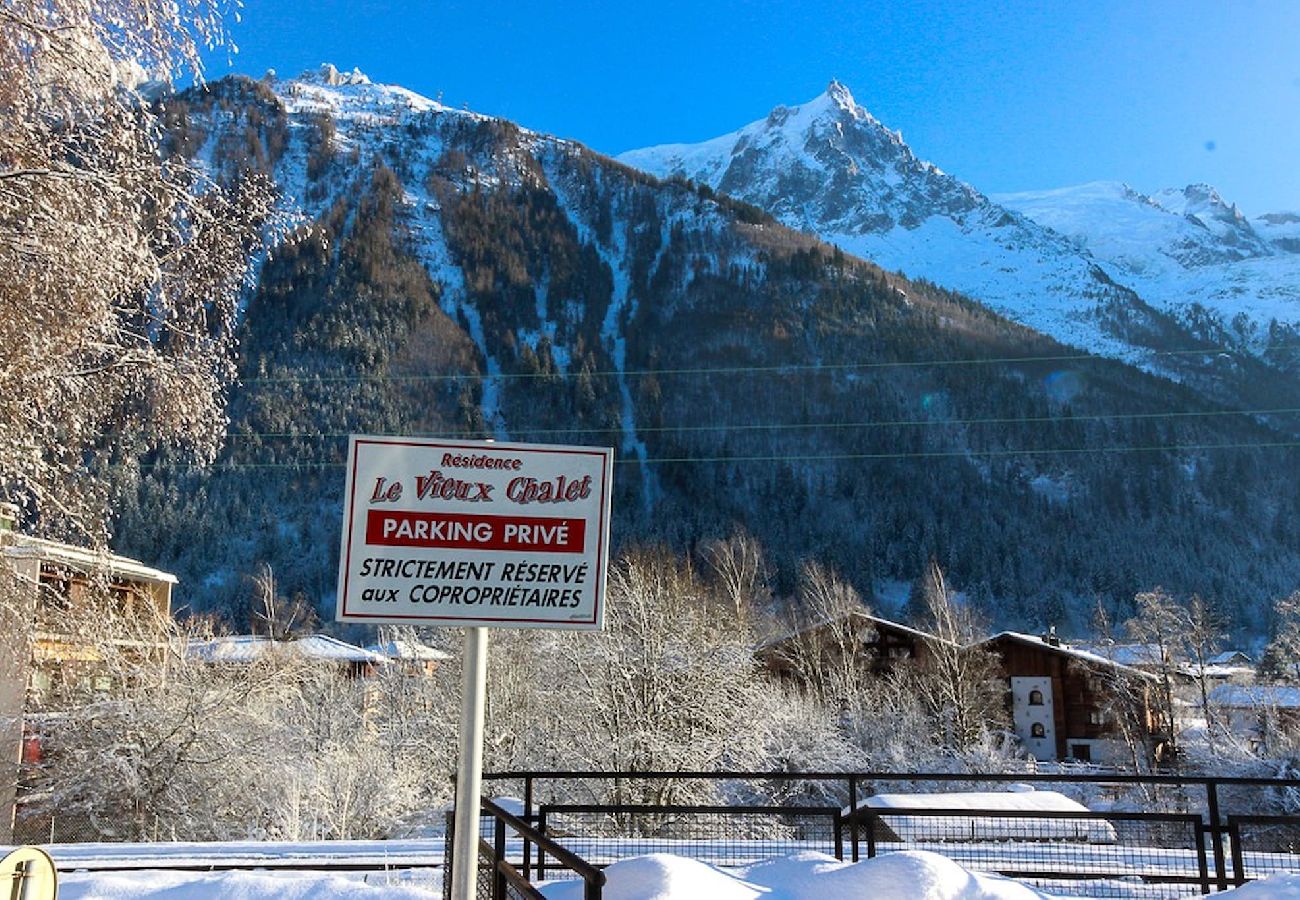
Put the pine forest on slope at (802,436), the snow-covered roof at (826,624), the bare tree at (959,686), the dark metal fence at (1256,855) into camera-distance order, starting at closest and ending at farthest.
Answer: the dark metal fence at (1256,855) → the bare tree at (959,686) → the snow-covered roof at (826,624) → the pine forest on slope at (802,436)

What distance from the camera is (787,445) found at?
501 feet

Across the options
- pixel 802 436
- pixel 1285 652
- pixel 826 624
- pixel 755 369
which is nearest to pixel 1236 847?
pixel 826 624

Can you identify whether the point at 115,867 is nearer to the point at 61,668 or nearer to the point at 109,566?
the point at 109,566

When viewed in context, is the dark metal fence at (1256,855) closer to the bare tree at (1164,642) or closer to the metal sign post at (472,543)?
the metal sign post at (472,543)

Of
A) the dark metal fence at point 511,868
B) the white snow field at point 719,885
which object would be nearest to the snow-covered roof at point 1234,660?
the white snow field at point 719,885

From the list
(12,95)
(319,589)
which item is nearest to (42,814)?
(12,95)

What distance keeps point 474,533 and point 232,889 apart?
5.27 meters

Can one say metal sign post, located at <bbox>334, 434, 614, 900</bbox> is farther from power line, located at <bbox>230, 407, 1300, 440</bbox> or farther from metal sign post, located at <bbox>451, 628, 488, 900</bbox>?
power line, located at <bbox>230, 407, 1300, 440</bbox>

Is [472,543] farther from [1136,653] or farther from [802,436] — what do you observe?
[802,436]

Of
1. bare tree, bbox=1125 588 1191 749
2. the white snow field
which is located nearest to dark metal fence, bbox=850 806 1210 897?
the white snow field

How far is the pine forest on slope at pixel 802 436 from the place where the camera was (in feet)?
405

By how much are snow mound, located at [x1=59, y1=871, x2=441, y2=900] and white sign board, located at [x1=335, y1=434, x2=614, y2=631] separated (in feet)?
14.7

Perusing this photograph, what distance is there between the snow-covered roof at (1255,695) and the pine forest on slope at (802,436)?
182 feet

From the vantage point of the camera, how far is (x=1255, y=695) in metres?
48.7
